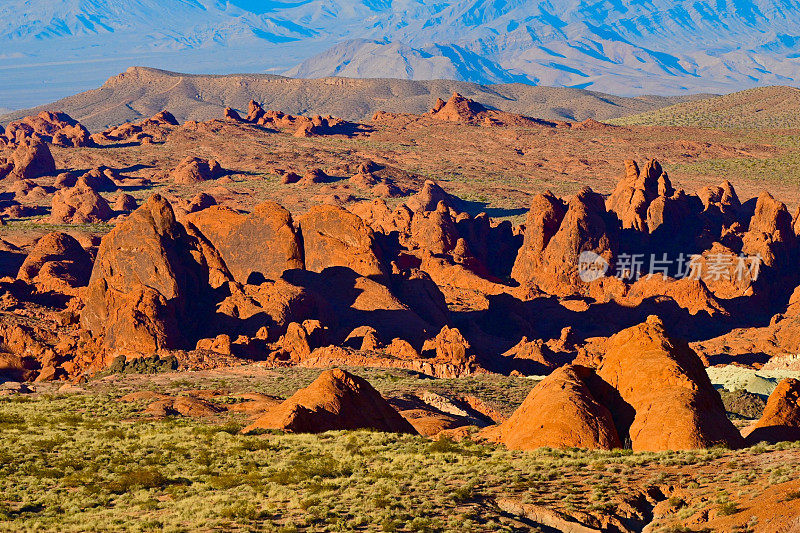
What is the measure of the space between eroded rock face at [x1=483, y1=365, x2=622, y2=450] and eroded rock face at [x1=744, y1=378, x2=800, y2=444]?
4.92m

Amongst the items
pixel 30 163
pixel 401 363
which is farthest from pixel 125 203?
pixel 401 363

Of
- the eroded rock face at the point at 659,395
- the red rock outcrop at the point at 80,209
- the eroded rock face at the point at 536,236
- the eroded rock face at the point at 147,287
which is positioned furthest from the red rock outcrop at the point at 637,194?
the red rock outcrop at the point at 80,209

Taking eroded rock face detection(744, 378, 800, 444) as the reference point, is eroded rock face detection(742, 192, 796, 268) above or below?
above

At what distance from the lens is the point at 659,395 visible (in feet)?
96.0

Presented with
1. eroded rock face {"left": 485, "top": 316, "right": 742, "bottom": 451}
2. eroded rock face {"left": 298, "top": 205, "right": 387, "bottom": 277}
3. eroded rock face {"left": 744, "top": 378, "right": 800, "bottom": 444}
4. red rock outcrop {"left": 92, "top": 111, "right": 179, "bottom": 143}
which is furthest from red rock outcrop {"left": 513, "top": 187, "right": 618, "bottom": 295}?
red rock outcrop {"left": 92, "top": 111, "right": 179, "bottom": 143}

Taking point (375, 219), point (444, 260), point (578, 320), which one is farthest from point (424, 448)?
point (375, 219)

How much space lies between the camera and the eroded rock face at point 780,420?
95.7ft

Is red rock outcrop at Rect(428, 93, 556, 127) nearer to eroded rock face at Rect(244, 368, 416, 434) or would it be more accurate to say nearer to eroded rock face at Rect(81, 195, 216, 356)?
eroded rock face at Rect(81, 195, 216, 356)

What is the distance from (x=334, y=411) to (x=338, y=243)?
31.4 m

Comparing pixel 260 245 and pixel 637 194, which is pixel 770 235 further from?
pixel 260 245

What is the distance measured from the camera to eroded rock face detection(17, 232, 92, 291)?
6291 cm

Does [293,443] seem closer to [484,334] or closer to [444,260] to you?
[484,334]
